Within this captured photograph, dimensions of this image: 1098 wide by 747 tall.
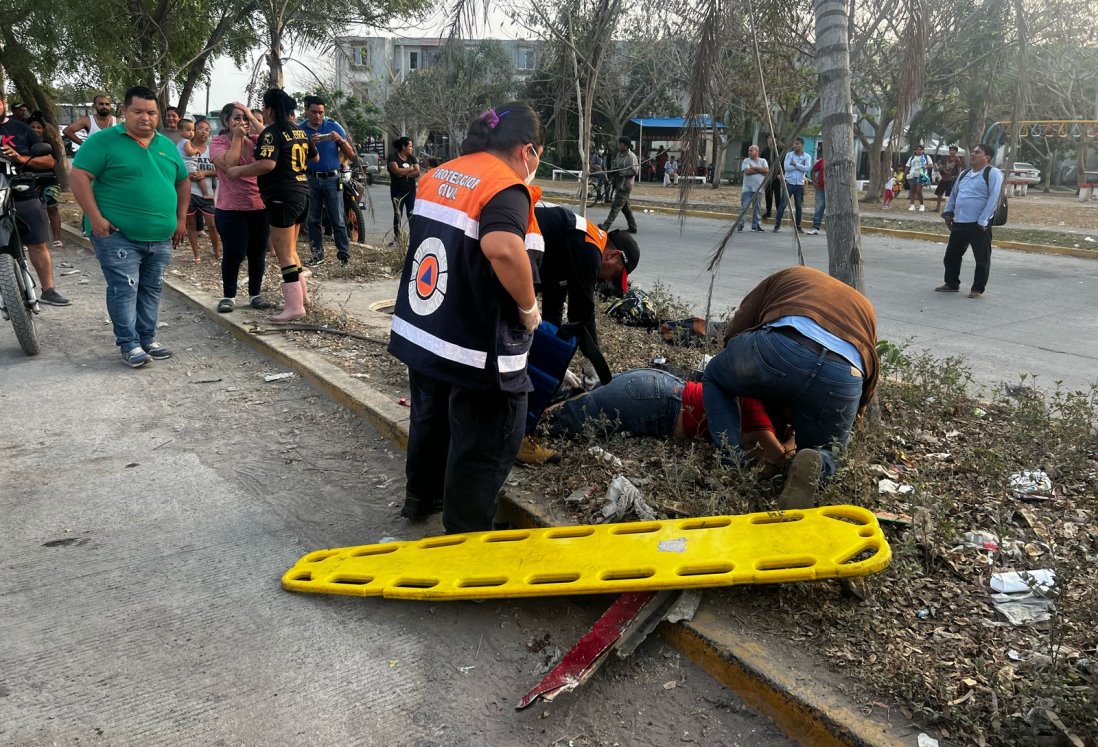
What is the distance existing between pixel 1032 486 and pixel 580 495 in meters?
1.92

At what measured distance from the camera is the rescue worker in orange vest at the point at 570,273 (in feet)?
12.8

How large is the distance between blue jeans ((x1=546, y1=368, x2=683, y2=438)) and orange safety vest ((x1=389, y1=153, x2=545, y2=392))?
110 cm

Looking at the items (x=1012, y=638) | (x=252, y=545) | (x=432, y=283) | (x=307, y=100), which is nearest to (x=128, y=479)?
(x=252, y=545)

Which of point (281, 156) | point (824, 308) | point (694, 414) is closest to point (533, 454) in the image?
point (694, 414)

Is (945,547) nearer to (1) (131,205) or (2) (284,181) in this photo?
(1) (131,205)

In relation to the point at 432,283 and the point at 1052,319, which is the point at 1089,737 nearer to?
the point at 432,283

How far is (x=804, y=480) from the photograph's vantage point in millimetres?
3086

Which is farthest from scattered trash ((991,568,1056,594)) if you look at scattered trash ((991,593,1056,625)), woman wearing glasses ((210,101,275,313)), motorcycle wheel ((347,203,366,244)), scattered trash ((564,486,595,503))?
motorcycle wheel ((347,203,366,244))

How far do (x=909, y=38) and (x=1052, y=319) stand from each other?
5301 mm

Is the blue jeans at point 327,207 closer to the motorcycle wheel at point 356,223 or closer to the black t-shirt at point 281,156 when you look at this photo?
the motorcycle wheel at point 356,223

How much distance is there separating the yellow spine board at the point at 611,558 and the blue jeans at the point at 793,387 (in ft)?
1.35

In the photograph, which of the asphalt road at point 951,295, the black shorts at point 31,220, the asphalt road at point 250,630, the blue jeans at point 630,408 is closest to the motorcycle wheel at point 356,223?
the asphalt road at point 951,295

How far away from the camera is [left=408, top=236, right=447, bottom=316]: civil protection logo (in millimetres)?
2922

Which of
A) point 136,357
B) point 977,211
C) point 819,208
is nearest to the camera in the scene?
point 136,357
